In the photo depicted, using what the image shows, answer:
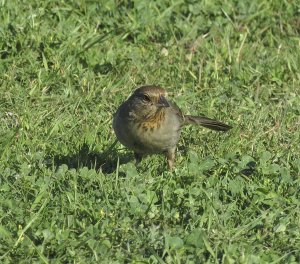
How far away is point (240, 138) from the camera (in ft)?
25.3

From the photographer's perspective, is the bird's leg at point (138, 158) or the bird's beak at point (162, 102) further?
the bird's leg at point (138, 158)

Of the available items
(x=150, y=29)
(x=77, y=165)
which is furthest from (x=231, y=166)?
(x=150, y=29)

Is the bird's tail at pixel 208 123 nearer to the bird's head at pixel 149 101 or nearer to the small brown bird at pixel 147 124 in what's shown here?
the small brown bird at pixel 147 124

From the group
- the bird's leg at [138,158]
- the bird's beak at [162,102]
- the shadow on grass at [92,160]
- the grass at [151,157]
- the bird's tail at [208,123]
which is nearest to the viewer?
the grass at [151,157]

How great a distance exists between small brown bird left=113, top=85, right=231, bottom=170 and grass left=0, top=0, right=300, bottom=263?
0.19 meters

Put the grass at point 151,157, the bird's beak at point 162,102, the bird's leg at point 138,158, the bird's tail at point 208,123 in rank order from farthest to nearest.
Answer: the bird's tail at point 208,123
the bird's leg at point 138,158
the bird's beak at point 162,102
the grass at point 151,157

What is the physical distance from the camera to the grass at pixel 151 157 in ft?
18.8

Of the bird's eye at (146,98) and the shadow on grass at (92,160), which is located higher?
the bird's eye at (146,98)

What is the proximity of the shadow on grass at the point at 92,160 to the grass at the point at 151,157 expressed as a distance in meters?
0.01

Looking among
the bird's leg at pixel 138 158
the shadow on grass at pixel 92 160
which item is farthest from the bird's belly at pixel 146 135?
the shadow on grass at pixel 92 160

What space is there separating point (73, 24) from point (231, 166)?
2766 millimetres

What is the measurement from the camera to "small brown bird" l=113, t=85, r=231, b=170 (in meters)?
6.99

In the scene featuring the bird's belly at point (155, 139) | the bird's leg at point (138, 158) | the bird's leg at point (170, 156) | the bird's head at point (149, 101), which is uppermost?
the bird's head at point (149, 101)

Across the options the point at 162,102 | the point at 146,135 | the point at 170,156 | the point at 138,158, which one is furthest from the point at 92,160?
the point at 162,102
